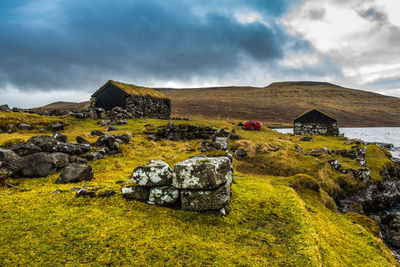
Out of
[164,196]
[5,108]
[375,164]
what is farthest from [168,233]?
[5,108]

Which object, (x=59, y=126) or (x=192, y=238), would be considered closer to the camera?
(x=192, y=238)

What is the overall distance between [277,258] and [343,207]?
11494 mm

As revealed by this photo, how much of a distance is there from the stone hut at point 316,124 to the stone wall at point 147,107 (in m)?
29.6

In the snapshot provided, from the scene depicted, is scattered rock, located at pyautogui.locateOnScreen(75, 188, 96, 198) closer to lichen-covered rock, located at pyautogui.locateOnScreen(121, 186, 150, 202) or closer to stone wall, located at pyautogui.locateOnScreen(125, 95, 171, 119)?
lichen-covered rock, located at pyautogui.locateOnScreen(121, 186, 150, 202)

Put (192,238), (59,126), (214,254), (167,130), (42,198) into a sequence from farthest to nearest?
1. (167,130)
2. (59,126)
3. (42,198)
4. (192,238)
5. (214,254)

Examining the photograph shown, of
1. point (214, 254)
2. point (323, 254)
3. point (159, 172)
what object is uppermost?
point (159, 172)

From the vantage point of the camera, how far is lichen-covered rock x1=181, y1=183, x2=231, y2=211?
18.8 ft

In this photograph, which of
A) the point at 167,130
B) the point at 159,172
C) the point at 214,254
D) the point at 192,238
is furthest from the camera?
the point at 167,130

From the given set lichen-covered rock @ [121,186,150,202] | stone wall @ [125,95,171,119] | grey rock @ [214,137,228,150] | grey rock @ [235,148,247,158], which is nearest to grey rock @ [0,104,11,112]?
stone wall @ [125,95,171,119]

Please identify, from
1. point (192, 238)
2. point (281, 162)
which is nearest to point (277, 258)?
point (192, 238)

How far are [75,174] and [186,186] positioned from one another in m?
4.25

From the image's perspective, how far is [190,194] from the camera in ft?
19.1

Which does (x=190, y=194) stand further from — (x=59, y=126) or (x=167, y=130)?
(x=59, y=126)

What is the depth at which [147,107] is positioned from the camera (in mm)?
39062
